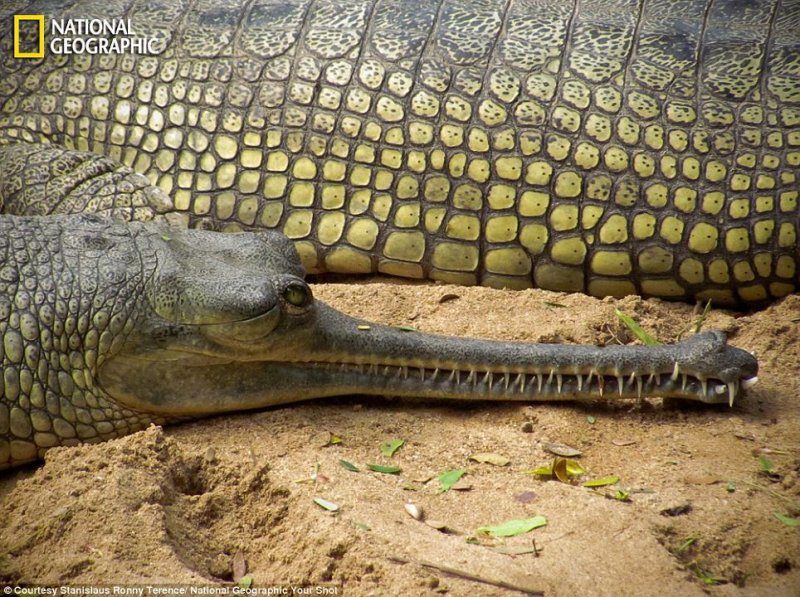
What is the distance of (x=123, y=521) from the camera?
284 centimetres

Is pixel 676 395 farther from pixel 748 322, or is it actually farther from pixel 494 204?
pixel 494 204

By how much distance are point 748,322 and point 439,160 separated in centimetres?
158

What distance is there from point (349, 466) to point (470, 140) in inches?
83.4

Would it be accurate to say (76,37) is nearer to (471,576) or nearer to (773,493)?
Answer: (471,576)

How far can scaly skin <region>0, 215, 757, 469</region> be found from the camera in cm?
332

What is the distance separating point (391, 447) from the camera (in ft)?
11.2

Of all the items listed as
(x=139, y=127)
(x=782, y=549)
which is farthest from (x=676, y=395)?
(x=139, y=127)

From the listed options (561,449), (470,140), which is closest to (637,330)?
(561,449)

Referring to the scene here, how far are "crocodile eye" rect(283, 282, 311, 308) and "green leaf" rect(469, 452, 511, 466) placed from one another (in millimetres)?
752

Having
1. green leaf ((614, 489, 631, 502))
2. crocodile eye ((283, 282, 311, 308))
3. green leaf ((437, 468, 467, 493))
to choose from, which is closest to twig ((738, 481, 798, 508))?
green leaf ((614, 489, 631, 502))

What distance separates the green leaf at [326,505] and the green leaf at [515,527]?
0.42 metres

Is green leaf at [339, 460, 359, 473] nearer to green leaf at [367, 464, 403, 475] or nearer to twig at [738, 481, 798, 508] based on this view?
green leaf at [367, 464, 403, 475]

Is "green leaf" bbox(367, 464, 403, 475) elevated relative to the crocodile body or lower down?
lower down

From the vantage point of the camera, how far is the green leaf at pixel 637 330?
4.13m
